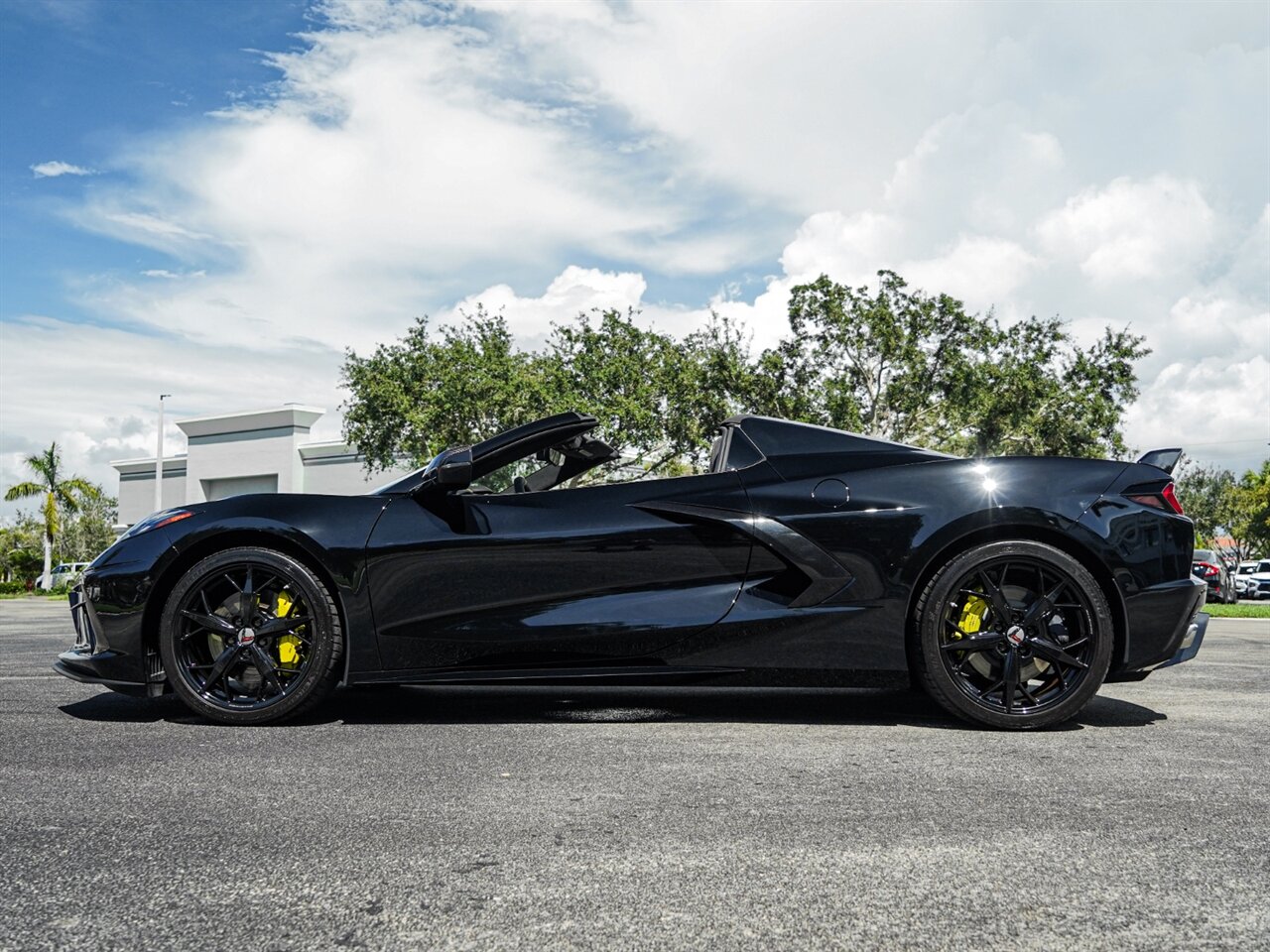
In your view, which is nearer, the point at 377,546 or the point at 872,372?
the point at 377,546

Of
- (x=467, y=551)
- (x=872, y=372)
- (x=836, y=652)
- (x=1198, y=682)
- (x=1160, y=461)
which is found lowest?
(x=1198, y=682)

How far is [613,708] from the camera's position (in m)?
4.57

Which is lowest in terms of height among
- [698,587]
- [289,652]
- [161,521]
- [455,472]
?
[289,652]

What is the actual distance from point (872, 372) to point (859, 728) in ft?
83.0

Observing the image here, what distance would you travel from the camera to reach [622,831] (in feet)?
8.46

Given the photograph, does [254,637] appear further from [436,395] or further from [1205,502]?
[1205,502]

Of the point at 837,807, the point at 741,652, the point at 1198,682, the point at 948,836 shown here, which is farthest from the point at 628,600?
the point at 1198,682

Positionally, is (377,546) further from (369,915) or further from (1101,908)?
(1101,908)

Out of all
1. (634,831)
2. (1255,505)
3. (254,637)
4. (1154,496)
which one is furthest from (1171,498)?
(1255,505)

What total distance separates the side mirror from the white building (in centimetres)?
4352

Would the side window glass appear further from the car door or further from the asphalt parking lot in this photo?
the asphalt parking lot

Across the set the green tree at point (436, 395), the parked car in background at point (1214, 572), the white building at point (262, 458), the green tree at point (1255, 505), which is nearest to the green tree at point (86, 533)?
the white building at point (262, 458)

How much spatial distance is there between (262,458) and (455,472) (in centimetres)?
5099

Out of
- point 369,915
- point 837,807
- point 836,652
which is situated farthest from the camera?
point 836,652
